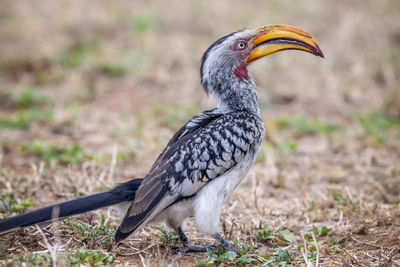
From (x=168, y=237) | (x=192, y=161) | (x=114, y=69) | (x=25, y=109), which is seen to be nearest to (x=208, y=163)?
(x=192, y=161)

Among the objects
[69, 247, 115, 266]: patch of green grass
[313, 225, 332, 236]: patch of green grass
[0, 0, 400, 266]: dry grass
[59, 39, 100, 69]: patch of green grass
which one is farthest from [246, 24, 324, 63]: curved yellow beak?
[59, 39, 100, 69]: patch of green grass

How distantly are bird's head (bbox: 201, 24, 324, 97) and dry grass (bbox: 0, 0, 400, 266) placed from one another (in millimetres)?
1010

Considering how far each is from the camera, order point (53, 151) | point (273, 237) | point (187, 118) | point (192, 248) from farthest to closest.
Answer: point (187, 118), point (53, 151), point (273, 237), point (192, 248)

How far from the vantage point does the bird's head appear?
397 centimetres

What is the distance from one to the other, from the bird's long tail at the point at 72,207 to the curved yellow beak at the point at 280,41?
58.0 inches

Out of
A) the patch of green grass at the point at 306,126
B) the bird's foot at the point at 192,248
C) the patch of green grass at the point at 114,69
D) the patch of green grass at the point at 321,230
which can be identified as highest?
the patch of green grass at the point at 114,69

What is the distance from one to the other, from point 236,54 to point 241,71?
0.47 ft

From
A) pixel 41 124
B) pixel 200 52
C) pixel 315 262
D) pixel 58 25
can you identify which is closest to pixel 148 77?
pixel 200 52

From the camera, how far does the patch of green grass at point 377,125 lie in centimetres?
580

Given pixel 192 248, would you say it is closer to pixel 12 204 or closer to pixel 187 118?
pixel 12 204

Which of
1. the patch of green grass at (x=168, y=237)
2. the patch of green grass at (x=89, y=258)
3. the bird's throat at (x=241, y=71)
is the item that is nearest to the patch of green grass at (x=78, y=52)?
the bird's throat at (x=241, y=71)

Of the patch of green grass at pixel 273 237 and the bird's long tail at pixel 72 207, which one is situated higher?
the bird's long tail at pixel 72 207

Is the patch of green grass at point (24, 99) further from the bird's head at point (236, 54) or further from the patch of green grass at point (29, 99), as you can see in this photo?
the bird's head at point (236, 54)

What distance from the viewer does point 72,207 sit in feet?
10.8
